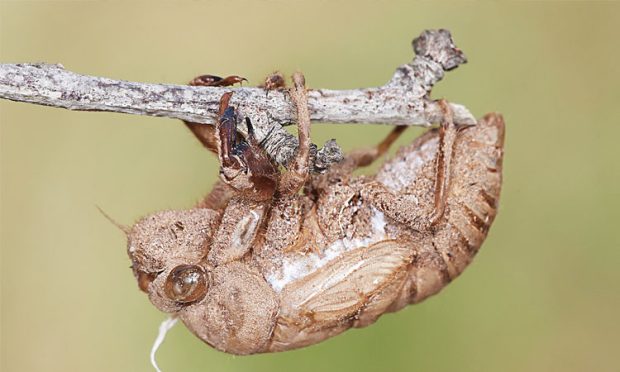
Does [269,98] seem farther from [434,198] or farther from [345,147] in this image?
[345,147]

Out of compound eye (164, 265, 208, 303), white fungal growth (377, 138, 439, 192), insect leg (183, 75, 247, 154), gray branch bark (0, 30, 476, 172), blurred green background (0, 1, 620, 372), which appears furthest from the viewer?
blurred green background (0, 1, 620, 372)

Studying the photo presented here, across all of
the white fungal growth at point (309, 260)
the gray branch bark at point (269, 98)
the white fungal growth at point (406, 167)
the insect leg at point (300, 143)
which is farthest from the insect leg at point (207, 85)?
the white fungal growth at point (406, 167)

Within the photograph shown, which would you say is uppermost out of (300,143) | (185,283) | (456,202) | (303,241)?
(300,143)

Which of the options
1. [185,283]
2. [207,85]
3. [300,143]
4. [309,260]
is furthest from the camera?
[309,260]

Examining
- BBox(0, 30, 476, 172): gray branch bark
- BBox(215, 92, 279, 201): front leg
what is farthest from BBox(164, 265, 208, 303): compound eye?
BBox(0, 30, 476, 172): gray branch bark

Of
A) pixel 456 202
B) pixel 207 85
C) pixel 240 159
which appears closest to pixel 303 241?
pixel 240 159

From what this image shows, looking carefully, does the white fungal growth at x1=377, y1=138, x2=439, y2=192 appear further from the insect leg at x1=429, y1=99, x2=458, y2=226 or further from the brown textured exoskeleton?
the insect leg at x1=429, y1=99, x2=458, y2=226

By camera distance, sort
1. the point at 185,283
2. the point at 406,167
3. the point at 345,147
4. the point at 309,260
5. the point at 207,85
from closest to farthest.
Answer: the point at 185,283 → the point at 207,85 → the point at 309,260 → the point at 406,167 → the point at 345,147
